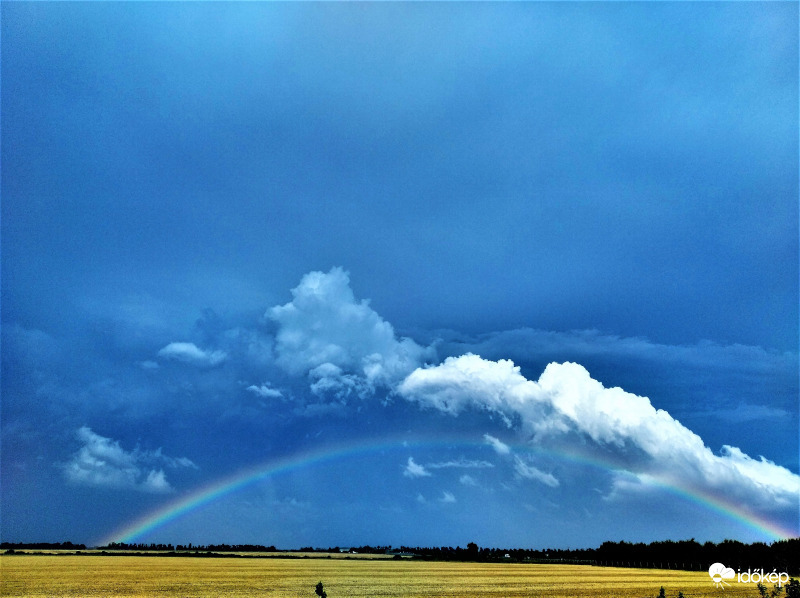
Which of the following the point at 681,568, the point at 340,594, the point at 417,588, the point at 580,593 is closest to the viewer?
the point at 340,594

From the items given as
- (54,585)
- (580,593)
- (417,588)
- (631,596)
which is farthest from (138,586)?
(631,596)

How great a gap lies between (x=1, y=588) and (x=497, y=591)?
55.4 m

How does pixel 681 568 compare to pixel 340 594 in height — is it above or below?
below

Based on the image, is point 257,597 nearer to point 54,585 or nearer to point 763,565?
point 54,585

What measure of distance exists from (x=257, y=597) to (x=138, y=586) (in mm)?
23700

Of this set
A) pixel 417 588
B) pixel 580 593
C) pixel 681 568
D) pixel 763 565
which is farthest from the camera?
pixel 681 568

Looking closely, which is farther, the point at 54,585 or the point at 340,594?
the point at 54,585

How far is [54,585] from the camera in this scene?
242ft

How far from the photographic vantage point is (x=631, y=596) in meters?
64.1

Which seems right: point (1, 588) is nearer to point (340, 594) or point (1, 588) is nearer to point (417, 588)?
point (340, 594)

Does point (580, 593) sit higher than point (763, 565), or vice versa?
point (580, 593)

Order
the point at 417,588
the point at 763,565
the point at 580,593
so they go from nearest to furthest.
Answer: the point at 580,593 < the point at 417,588 < the point at 763,565

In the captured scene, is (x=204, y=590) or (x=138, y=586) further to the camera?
(x=138, y=586)

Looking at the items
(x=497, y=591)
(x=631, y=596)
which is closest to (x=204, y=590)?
(x=497, y=591)
